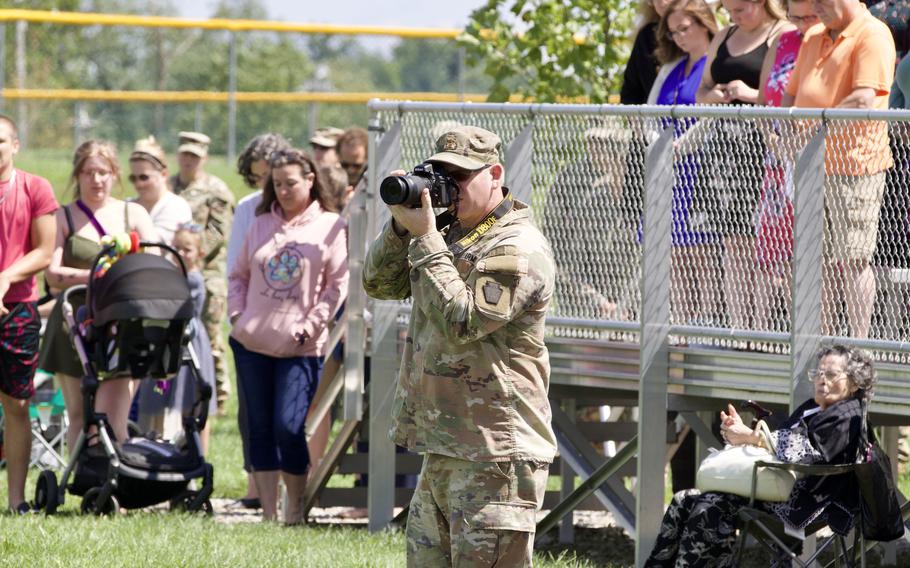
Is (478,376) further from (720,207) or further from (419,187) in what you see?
(720,207)

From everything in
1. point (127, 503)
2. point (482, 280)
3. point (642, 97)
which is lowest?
point (127, 503)

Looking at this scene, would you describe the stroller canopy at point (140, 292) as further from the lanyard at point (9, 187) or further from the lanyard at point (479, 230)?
the lanyard at point (479, 230)

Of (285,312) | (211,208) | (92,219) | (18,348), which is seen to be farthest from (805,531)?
(211,208)

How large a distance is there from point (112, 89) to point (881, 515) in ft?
52.9

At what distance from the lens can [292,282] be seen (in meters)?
9.06

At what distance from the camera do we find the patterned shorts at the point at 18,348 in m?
8.94

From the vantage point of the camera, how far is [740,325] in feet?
23.7

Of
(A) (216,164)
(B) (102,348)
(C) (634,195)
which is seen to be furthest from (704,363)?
(A) (216,164)

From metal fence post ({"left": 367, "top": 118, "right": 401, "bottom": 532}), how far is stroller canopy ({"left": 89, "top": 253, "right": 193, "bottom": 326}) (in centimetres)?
113

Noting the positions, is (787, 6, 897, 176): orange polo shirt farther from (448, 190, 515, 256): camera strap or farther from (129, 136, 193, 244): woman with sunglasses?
(129, 136, 193, 244): woman with sunglasses

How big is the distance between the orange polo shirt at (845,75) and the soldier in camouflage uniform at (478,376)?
1.99 meters

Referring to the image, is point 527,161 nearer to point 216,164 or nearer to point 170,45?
point 216,164

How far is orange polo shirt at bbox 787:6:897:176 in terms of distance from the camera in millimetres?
6770

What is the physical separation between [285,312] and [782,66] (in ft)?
9.64
